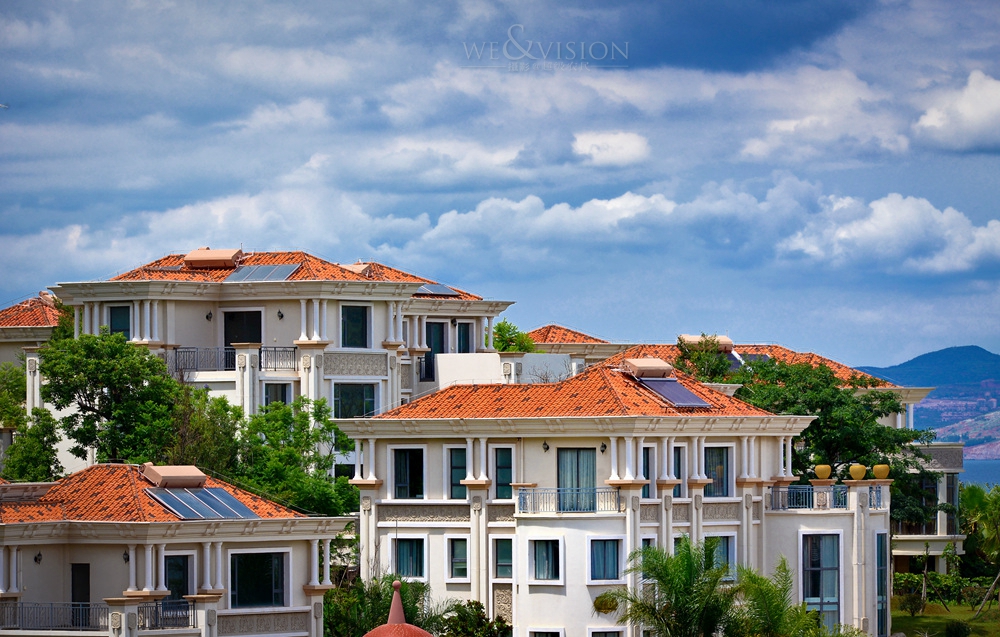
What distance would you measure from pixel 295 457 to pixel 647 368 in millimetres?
12254

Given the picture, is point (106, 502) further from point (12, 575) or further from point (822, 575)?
point (822, 575)

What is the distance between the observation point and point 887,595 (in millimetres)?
68812

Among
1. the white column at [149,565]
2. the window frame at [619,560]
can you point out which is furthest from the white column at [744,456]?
the white column at [149,565]

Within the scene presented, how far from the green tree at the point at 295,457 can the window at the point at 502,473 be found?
5.17 metres

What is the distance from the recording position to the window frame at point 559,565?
204 feet

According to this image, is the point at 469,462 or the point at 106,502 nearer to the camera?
the point at 106,502

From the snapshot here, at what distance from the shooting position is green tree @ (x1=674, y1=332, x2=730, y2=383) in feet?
299

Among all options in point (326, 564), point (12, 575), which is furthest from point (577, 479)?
point (12, 575)

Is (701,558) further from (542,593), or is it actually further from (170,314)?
(170,314)

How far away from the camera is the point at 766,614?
2201 inches

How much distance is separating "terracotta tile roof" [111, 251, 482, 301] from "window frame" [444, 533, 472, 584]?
14.6 metres

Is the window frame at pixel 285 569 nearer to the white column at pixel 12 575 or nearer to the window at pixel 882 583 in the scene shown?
the white column at pixel 12 575

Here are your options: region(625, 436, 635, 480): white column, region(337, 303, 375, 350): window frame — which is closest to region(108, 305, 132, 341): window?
region(337, 303, 375, 350): window frame

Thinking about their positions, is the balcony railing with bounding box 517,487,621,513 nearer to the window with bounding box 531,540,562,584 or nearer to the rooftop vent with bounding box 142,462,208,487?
the window with bounding box 531,540,562,584
